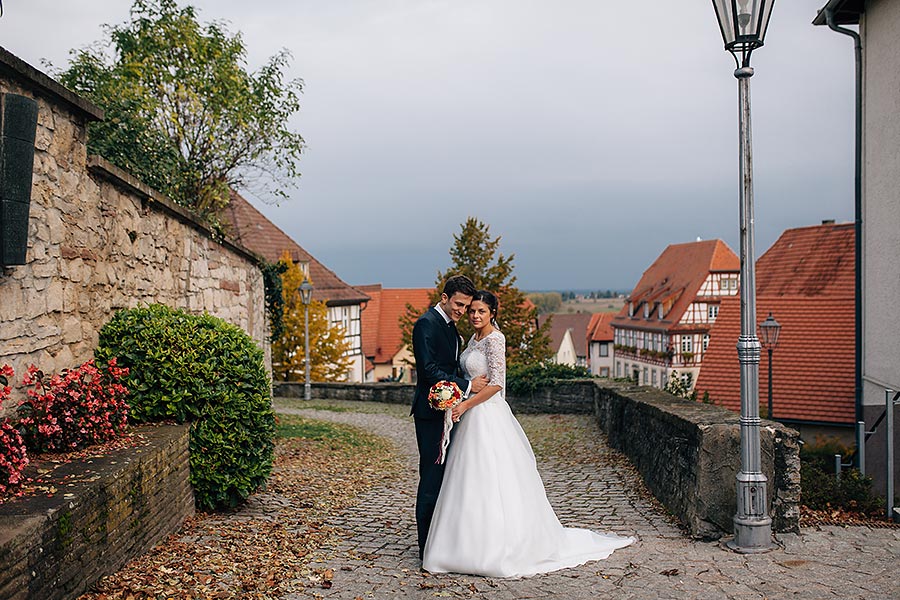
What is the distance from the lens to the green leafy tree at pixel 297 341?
32219mm

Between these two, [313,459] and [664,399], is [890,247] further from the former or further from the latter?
[313,459]

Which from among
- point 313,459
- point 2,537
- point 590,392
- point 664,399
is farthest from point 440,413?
point 590,392

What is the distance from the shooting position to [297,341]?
32688mm

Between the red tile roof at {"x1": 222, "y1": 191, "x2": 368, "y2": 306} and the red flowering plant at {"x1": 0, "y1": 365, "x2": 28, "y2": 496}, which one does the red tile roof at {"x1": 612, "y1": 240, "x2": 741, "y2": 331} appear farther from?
the red flowering plant at {"x1": 0, "y1": 365, "x2": 28, "y2": 496}

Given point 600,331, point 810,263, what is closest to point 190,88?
point 810,263

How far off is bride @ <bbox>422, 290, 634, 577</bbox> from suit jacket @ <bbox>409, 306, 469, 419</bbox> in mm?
167

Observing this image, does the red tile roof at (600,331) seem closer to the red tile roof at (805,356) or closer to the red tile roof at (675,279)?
the red tile roof at (675,279)

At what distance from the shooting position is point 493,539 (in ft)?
18.7

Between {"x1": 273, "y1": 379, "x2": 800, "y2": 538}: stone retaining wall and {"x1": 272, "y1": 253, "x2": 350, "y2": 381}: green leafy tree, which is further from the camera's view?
{"x1": 272, "y1": 253, "x2": 350, "y2": 381}: green leafy tree

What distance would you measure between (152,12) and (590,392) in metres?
12.0

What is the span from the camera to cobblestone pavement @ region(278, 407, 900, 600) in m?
5.14

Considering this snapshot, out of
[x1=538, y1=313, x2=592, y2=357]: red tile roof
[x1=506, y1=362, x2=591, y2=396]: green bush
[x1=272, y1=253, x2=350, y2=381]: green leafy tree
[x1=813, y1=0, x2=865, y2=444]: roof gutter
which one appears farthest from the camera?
[x1=538, y1=313, x2=592, y2=357]: red tile roof

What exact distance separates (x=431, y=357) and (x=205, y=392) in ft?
6.78

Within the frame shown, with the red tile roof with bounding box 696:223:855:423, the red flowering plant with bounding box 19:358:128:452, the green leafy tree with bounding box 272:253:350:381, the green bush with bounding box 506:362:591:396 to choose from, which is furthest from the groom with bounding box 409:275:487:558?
the green leafy tree with bounding box 272:253:350:381
